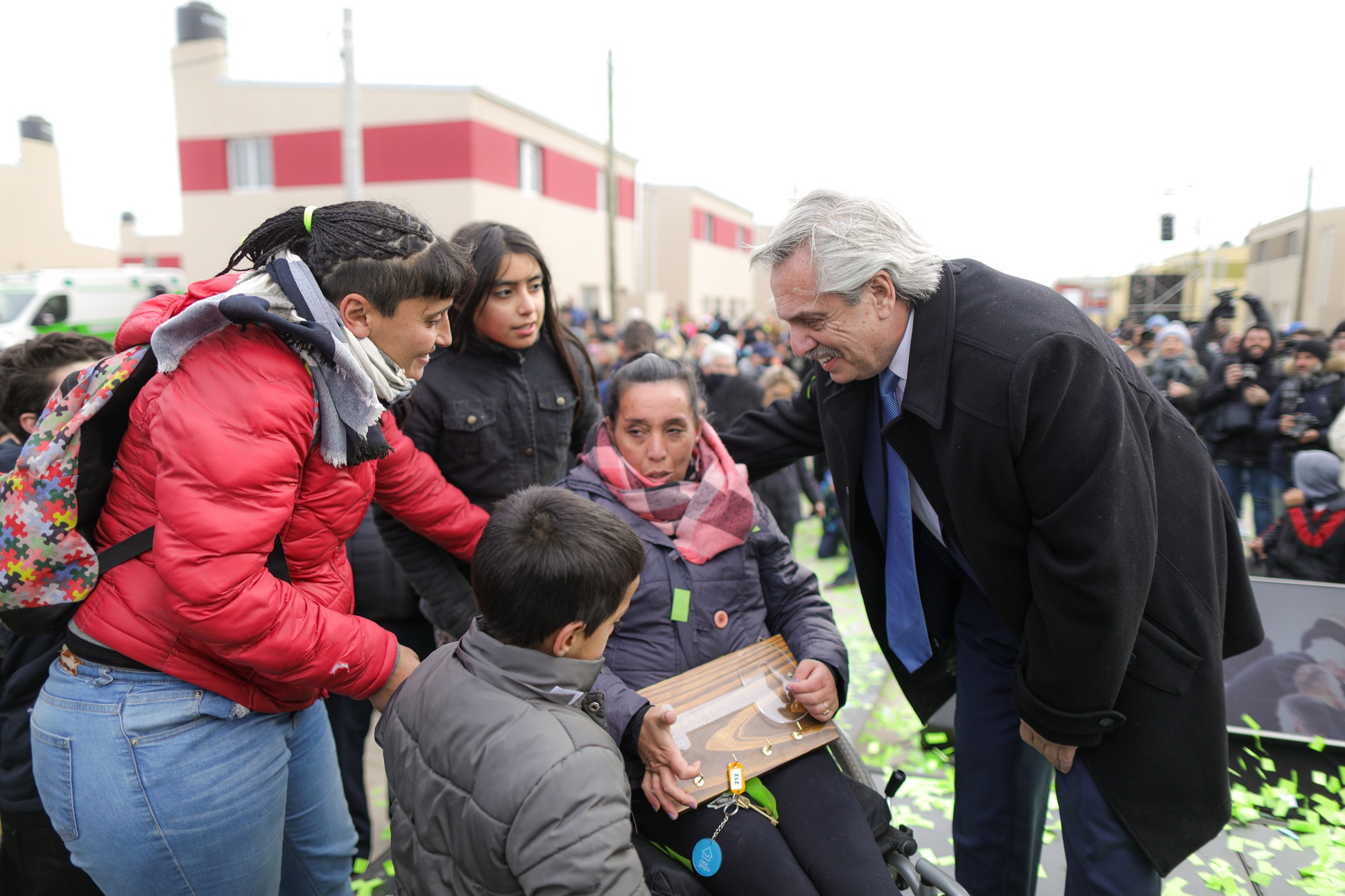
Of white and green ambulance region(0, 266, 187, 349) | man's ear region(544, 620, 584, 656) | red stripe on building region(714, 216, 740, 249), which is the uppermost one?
red stripe on building region(714, 216, 740, 249)

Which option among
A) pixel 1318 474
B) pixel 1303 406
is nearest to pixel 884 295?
pixel 1318 474

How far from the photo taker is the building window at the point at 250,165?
838 inches

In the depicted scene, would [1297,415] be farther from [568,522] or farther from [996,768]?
[568,522]

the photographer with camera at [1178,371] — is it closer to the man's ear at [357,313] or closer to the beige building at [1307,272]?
the man's ear at [357,313]

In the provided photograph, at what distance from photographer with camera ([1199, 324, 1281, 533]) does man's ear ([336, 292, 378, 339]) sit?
7696 mm

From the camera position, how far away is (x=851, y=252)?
1.85m

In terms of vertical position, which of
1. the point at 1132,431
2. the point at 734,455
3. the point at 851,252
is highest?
the point at 851,252

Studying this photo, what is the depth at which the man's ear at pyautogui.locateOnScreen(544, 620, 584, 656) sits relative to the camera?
4.98ft

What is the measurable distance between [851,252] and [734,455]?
1024 mm

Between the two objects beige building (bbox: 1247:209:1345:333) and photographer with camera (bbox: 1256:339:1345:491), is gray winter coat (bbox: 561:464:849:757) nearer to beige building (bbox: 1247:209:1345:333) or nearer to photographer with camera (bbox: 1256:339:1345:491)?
photographer with camera (bbox: 1256:339:1345:491)

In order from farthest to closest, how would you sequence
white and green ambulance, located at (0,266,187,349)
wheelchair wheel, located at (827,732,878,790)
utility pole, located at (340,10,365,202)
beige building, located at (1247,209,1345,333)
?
1. beige building, located at (1247,209,1345,333)
2. white and green ambulance, located at (0,266,187,349)
3. utility pole, located at (340,10,365,202)
4. wheelchair wheel, located at (827,732,878,790)

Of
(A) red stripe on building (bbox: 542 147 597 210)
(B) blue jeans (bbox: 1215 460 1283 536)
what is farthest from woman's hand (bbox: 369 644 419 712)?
(A) red stripe on building (bbox: 542 147 597 210)

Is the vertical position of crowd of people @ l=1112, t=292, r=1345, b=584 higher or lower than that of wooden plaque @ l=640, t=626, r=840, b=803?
higher

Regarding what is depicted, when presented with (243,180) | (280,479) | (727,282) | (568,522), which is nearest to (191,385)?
(280,479)
